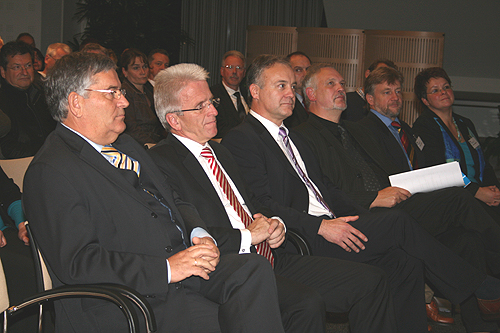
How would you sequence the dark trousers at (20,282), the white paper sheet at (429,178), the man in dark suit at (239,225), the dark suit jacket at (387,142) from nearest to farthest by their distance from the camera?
1. the man in dark suit at (239,225)
2. the dark trousers at (20,282)
3. the white paper sheet at (429,178)
4. the dark suit jacket at (387,142)

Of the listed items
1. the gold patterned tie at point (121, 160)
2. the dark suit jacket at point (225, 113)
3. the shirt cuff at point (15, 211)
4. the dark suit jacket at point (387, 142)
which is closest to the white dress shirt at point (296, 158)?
the dark suit jacket at point (387, 142)

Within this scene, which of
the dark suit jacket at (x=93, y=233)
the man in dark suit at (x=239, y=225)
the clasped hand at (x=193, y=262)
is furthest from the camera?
the man in dark suit at (x=239, y=225)

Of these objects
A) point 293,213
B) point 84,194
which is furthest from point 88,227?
point 293,213

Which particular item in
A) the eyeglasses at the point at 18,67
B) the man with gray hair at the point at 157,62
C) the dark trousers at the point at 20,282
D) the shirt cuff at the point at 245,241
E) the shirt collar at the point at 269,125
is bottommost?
the dark trousers at the point at 20,282

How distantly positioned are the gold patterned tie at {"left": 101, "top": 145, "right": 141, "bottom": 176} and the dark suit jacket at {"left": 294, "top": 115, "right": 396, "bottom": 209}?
1302 millimetres

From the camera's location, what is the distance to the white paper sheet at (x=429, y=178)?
2754mm

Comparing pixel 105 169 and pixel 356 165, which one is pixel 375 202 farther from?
pixel 105 169

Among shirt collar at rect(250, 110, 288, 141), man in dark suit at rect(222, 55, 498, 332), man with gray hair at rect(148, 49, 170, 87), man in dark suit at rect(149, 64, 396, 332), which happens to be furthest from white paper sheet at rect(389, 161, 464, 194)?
man with gray hair at rect(148, 49, 170, 87)

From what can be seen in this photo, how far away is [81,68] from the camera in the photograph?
66.2 inches

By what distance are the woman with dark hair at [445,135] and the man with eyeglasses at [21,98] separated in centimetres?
301

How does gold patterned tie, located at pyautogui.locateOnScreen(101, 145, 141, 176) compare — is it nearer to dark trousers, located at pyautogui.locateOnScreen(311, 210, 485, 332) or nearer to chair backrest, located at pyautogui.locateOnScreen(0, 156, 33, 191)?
chair backrest, located at pyautogui.locateOnScreen(0, 156, 33, 191)

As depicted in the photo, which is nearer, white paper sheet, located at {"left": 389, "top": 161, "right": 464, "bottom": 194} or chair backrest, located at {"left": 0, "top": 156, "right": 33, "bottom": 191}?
chair backrest, located at {"left": 0, "top": 156, "right": 33, "bottom": 191}

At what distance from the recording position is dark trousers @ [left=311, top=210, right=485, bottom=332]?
2277 mm

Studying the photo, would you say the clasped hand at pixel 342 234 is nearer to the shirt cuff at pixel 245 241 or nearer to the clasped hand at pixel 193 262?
the shirt cuff at pixel 245 241
